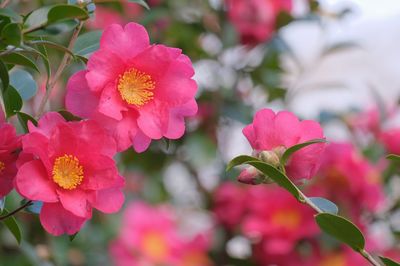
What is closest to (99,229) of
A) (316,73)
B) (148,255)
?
(148,255)

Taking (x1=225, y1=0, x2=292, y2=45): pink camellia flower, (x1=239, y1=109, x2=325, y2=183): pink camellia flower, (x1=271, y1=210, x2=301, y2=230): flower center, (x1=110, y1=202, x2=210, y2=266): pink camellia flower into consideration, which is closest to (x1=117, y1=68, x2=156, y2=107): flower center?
(x1=239, y1=109, x2=325, y2=183): pink camellia flower

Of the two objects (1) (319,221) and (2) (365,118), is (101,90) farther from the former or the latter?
(2) (365,118)

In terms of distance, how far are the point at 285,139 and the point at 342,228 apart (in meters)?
0.10

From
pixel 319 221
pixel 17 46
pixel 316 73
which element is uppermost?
pixel 17 46

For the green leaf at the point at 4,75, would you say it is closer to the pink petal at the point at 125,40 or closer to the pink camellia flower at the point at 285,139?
the pink petal at the point at 125,40

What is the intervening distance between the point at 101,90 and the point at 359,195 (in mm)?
961

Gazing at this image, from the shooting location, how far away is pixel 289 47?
1.78m

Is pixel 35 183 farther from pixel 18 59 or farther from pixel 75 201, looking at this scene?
pixel 18 59

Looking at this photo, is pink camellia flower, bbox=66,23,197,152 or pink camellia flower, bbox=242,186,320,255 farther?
pink camellia flower, bbox=242,186,320,255

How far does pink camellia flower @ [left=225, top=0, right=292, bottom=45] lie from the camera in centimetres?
170

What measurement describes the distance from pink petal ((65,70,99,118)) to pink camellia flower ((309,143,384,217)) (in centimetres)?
89

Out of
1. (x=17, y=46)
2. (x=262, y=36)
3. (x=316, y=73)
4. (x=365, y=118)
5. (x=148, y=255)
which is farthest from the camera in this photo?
(x=316, y=73)

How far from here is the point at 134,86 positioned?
69 cm

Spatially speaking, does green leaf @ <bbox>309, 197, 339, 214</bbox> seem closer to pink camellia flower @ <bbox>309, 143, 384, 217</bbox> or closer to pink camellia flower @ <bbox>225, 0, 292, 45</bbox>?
pink camellia flower @ <bbox>309, 143, 384, 217</bbox>
